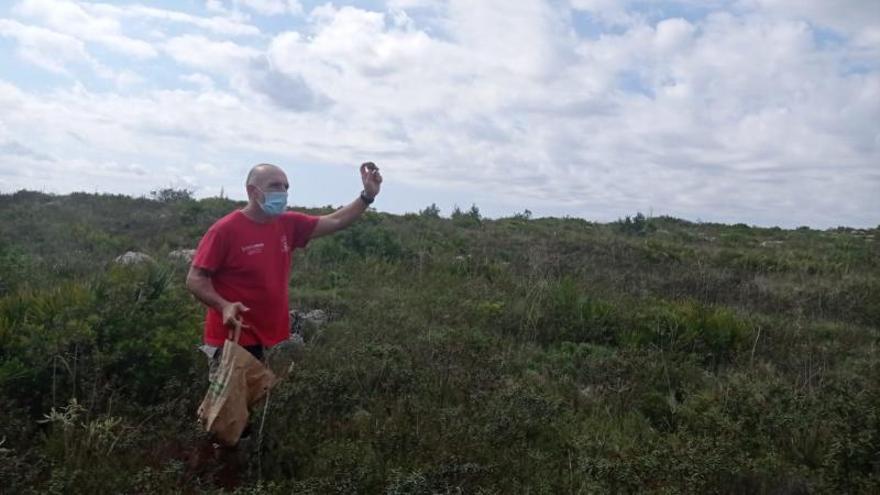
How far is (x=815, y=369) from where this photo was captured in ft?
21.8

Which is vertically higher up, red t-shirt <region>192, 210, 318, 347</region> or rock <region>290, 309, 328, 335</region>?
red t-shirt <region>192, 210, 318, 347</region>

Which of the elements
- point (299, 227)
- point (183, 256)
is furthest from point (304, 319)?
point (183, 256)

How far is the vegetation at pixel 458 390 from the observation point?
3.98 m

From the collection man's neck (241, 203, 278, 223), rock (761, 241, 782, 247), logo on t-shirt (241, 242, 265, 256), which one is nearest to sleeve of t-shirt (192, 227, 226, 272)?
logo on t-shirt (241, 242, 265, 256)

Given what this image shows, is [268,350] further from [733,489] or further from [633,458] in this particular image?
[733,489]

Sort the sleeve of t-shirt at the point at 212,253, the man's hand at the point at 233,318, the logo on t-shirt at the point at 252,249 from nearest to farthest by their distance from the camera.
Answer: the man's hand at the point at 233,318 < the sleeve of t-shirt at the point at 212,253 < the logo on t-shirt at the point at 252,249

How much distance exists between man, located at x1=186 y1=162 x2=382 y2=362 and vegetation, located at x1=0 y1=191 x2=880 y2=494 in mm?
511

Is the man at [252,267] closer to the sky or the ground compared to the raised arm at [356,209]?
closer to the ground

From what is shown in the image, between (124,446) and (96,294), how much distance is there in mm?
2052

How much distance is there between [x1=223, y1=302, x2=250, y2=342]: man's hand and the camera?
4.09 m

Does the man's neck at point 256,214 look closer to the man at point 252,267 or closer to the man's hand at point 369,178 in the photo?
the man at point 252,267

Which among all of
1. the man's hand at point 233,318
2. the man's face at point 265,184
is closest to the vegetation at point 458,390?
the man's hand at point 233,318

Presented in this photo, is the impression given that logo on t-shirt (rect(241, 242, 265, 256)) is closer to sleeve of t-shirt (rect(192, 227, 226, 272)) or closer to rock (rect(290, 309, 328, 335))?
sleeve of t-shirt (rect(192, 227, 226, 272))

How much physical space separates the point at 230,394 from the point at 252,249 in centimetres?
92
